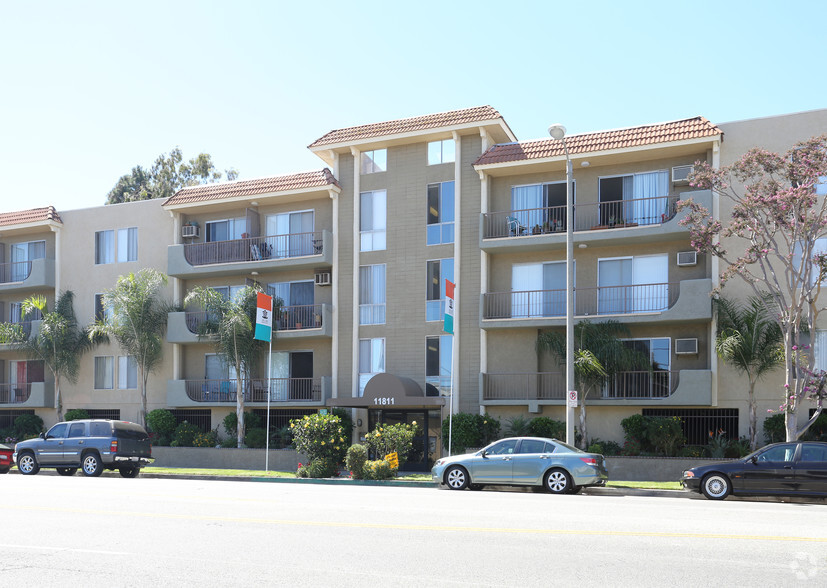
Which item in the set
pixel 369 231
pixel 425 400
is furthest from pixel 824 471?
pixel 369 231

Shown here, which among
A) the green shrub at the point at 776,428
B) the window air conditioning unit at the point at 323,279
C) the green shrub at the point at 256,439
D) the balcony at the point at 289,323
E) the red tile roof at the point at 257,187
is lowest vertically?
the green shrub at the point at 256,439

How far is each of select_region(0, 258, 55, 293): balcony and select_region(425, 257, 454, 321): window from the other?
60.1 ft

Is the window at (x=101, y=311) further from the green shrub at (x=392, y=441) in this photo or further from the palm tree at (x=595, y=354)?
the palm tree at (x=595, y=354)

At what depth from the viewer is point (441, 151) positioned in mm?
31297

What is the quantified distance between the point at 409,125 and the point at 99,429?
1498 centimetres

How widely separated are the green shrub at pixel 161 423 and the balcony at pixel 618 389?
42.6 feet

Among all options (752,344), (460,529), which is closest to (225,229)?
(752,344)

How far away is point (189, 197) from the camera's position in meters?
35.0

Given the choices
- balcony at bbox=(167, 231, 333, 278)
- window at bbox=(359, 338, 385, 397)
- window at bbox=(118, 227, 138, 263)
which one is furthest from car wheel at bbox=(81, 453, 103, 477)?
window at bbox=(118, 227, 138, 263)

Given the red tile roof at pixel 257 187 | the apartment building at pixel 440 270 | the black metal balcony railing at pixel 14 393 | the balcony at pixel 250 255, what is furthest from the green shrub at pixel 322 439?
the black metal balcony railing at pixel 14 393

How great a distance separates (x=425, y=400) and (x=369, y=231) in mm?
7400

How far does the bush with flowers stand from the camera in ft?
83.9

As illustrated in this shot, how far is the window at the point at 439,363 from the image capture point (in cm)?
2989

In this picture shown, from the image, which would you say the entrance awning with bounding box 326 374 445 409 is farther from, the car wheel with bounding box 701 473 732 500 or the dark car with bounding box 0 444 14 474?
the dark car with bounding box 0 444 14 474
